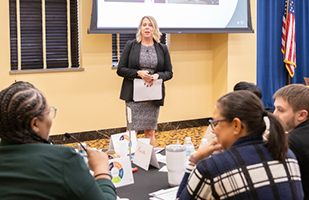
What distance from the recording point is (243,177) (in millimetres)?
1268

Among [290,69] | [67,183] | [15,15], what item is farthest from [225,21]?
[67,183]

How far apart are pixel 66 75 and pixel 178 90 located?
185cm

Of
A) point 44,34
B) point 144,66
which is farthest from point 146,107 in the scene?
point 44,34

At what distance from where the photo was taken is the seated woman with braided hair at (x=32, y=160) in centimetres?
117

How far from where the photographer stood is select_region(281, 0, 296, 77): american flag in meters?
6.25

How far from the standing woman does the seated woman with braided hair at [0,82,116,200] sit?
8.55 feet

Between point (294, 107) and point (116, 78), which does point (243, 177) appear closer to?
point (294, 107)

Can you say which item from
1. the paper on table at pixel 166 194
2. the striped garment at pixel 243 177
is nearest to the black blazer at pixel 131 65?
the paper on table at pixel 166 194

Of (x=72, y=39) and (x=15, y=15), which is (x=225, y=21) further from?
(x=15, y=15)

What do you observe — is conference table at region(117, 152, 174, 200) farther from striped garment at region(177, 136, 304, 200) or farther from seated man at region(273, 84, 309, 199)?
seated man at region(273, 84, 309, 199)

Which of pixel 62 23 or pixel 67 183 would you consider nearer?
pixel 67 183

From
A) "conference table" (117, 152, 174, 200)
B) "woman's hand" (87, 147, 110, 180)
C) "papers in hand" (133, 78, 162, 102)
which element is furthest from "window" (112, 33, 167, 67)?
"woman's hand" (87, 147, 110, 180)

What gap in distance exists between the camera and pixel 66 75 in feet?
16.6

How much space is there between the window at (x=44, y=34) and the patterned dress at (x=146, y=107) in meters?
1.55
